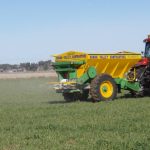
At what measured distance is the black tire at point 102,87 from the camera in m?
Result: 16.9

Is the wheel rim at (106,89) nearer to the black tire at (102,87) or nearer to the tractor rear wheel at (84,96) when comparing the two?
the black tire at (102,87)

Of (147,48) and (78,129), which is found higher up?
(147,48)

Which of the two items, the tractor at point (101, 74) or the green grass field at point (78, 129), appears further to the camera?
the tractor at point (101, 74)

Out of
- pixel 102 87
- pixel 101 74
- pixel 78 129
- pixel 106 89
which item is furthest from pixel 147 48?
pixel 78 129

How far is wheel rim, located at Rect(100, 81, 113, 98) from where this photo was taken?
673 inches

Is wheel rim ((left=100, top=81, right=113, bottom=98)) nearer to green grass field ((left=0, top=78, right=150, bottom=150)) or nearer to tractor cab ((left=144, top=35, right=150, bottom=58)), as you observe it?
tractor cab ((left=144, top=35, right=150, bottom=58))

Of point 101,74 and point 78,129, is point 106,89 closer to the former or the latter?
point 101,74

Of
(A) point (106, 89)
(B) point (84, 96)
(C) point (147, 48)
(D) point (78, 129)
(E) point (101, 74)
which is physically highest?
(C) point (147, 48)

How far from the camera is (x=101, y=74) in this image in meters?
17.4

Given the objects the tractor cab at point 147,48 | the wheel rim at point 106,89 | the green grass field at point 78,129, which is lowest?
the green grass field at point 78,129

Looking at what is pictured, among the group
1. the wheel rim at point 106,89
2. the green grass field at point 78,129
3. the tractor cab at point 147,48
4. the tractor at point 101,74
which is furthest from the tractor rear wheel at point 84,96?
the green grass field at point 78,129

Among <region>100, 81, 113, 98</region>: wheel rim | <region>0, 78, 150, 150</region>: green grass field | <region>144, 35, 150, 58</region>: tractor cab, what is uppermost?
<region>144, 35, 150, 58</region>: tractor cab

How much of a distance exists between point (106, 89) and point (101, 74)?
2.00 ft

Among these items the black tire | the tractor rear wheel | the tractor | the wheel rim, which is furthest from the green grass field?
the tractor rear wheel
